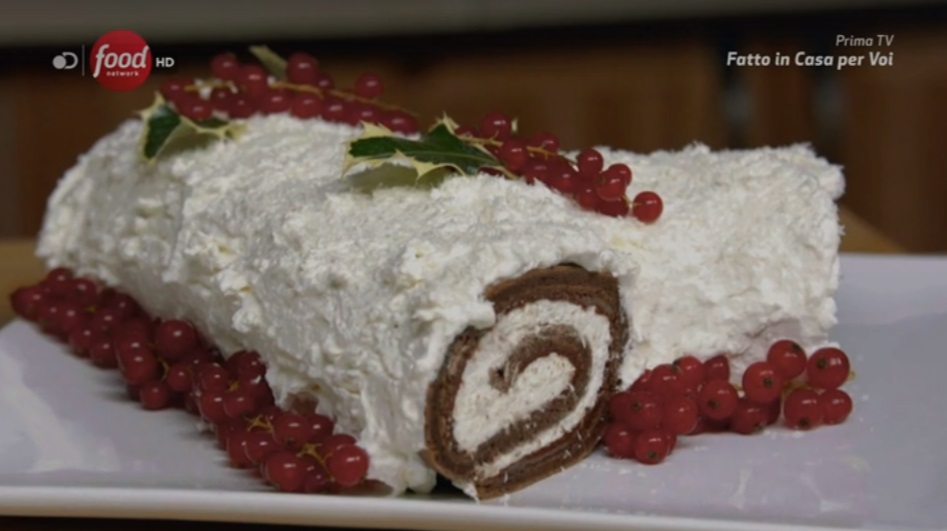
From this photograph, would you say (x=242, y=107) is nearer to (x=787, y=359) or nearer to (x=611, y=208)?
(x=611, y=208)

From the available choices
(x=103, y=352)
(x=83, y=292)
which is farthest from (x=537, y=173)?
(x=83, y=292)

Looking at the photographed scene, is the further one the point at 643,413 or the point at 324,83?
the point at 324,83

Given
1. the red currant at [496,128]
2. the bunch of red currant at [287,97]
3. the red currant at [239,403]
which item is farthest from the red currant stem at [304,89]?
the red currant at [239,403]

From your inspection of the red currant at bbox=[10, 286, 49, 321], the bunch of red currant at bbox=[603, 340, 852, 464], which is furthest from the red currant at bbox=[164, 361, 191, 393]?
the bunch of red currant at bbox=[603, 340, 852, 464]

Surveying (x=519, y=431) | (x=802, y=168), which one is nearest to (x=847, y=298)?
(x=802, y=168)

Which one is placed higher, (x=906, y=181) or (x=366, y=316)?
(x=906, y=181)

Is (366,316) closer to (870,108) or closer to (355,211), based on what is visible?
(355,211)
